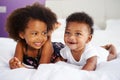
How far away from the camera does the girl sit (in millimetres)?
1075

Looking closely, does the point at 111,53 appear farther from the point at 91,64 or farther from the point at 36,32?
the point at 36,32

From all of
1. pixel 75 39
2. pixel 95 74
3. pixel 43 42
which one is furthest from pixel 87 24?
pixel 95 74

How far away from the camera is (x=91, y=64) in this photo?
103 centimetres

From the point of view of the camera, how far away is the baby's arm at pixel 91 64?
1.01 metres

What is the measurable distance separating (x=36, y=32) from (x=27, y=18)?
3.5 inches

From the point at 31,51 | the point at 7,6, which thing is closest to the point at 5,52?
the point at 31,51

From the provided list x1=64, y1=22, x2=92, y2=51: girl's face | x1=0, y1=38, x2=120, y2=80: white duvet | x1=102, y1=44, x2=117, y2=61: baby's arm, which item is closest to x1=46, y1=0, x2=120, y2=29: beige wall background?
x1=102, y1=44, x2=117, y2=61: baby's arm

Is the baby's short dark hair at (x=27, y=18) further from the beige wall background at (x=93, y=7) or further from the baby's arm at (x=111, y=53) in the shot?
the beige wall background at (x=93, y=7)

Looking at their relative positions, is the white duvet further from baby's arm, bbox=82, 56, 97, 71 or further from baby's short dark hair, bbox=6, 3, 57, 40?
baby's short dark hair, bbox=6, 3, 57, 40

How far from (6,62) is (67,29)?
36 centimetres

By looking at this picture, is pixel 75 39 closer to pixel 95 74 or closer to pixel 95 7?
pixel 95 74

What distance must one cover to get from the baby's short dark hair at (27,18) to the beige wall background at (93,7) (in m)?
1.27

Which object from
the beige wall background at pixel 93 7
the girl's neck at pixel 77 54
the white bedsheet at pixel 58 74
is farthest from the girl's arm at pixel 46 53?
the beige wall background at pixel 93 7

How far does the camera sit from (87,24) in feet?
3.60
